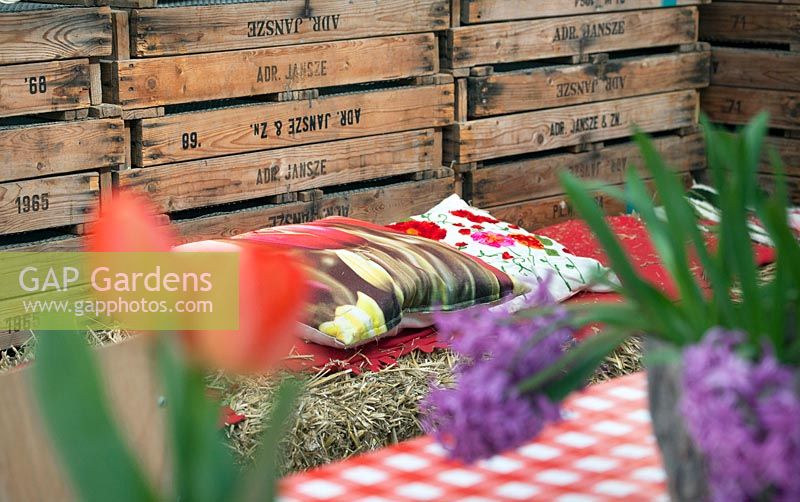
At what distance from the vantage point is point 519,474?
1017mm

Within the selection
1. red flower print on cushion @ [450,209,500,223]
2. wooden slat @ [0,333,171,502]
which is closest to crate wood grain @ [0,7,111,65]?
red flower print on cushion @ [450,209,500,223]

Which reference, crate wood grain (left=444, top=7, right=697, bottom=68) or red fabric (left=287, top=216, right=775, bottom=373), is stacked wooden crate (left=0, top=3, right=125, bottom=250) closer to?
red fabric (left=287, top=216, right=775, bottom=373)

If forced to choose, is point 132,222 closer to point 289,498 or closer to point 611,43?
point 289,498

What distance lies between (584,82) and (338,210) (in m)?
1.08

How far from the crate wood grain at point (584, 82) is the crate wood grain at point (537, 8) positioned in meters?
0.18

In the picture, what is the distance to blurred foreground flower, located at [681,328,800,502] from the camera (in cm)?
57

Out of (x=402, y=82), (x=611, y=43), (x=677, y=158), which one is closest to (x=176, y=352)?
(x=402, y=82)

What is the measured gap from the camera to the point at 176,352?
0.43m

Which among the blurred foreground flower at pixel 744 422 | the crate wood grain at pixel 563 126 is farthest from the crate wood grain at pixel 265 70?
the blurred foreground flower at pixel 744 422

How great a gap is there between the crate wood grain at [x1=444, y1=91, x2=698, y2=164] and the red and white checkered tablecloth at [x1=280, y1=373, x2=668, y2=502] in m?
2.68

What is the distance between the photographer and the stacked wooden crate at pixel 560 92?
12.4 ft

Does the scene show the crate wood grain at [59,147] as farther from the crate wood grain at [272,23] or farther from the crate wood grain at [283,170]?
the crate wood grain at [272,23]

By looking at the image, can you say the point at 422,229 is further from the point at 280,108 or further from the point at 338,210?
the point at 280,108

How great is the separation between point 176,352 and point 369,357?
2.16 metres
